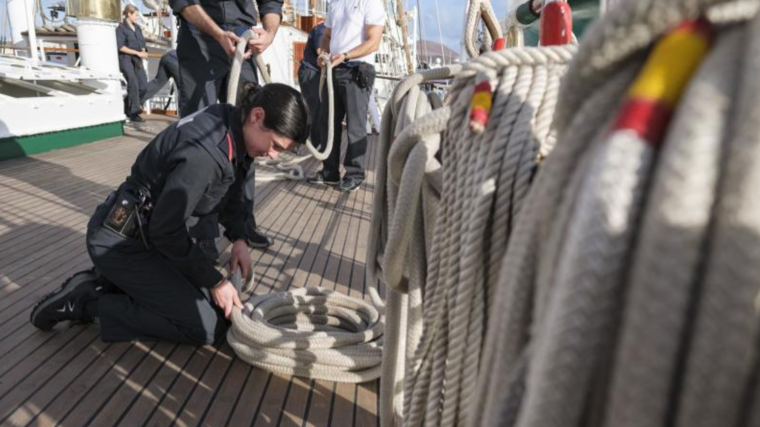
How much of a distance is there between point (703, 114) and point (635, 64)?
0.13m

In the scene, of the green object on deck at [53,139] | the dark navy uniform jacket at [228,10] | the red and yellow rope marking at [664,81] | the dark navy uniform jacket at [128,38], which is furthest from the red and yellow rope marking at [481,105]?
the dark navy uniform jacket at [128,38]

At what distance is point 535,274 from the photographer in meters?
0.54

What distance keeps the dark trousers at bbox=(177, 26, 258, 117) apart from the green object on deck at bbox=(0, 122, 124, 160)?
3.32 metres

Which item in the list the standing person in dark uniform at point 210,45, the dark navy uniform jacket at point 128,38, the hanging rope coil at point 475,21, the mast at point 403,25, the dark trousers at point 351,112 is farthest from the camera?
the mast at point 403,25

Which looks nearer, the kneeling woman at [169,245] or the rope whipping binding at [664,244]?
the rope whipping binding at [664,244]

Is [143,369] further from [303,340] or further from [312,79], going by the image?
[312,79]

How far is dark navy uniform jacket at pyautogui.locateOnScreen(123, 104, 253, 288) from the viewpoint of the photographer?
1.98 metres

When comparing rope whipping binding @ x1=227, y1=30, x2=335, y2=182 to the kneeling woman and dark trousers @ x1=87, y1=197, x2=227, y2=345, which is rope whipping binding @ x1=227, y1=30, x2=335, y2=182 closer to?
the kneeling woman

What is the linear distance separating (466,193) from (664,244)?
0.48 meters

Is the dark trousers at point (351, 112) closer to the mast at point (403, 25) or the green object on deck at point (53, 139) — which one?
the green object on deck at point (53, 139)

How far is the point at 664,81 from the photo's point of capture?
431 millimetres

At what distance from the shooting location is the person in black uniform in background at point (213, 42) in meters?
3.21

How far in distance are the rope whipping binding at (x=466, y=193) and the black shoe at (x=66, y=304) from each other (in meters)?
1.63

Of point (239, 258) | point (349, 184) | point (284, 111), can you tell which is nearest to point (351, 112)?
point (349, 184)
